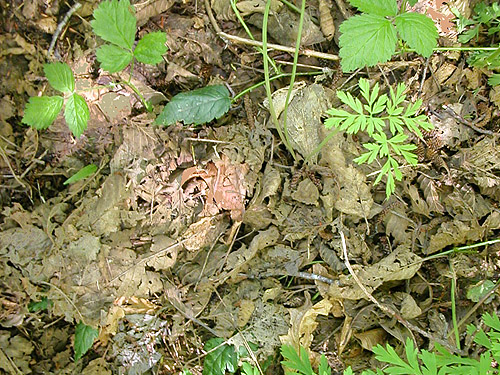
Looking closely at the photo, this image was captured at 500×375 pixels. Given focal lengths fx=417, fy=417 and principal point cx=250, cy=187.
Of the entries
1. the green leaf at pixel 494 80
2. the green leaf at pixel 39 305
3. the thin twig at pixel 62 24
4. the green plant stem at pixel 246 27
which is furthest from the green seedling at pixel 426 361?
the thin twig at pixel 62 24

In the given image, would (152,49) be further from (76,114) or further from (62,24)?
(62,24)

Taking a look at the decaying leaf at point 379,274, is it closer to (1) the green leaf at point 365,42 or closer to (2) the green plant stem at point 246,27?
(1) the green leaf at point 365,42

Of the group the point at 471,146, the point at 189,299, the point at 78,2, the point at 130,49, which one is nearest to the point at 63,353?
the point at 189,299

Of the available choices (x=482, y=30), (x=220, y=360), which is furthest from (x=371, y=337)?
(x=482, y=30)

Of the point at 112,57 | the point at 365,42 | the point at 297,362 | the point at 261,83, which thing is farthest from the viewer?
the point at 261,83

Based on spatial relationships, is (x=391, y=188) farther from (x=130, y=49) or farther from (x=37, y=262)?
(x=37, y=262)
